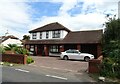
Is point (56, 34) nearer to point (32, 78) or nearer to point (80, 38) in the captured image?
point (80, 38)

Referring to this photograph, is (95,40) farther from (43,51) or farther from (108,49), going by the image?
(108,49)

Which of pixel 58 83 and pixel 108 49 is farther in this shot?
pixel 108 49

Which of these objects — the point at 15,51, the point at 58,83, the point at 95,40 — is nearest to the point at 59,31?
the point at 95,40

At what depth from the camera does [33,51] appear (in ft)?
132

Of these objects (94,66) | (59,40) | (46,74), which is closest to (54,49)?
(59,40)

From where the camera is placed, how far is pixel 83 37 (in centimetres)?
3512

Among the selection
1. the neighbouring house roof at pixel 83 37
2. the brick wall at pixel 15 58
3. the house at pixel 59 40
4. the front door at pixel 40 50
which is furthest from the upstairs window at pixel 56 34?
the brick wall at pixel 15 58

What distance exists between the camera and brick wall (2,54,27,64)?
2123 cm

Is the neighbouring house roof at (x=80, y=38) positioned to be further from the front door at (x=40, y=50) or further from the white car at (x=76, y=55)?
the white car at (x=76, y=55)

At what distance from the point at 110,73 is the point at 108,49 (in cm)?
393

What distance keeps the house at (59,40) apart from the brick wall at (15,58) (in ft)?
44.8

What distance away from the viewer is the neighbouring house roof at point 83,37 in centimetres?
3298

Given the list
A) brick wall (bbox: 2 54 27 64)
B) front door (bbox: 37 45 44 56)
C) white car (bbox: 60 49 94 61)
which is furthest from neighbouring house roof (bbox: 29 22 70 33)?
brick wall (bbox: 2 54 27 64)

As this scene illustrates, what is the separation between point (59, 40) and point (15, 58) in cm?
1565
